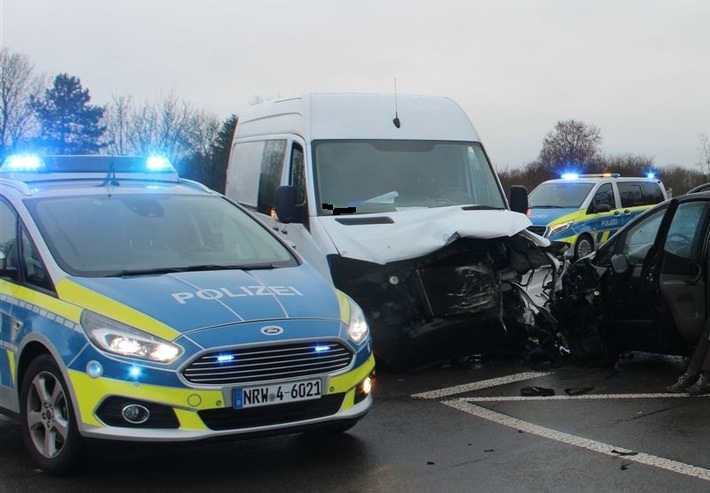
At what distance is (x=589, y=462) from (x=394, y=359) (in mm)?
2662

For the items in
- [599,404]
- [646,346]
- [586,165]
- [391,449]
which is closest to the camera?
[391,449]

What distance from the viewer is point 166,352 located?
4.50 metres

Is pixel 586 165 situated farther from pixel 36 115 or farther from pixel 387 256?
pixel 387 256

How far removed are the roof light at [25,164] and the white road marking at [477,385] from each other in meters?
3.35

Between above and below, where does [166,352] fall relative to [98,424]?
above

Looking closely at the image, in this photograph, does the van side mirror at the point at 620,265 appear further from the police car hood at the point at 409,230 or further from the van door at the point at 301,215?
the van door at the point at 301,215

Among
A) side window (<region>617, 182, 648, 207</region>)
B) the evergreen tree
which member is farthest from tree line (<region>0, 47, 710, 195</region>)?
side window (<region>617, 182, 648, 207</region>)

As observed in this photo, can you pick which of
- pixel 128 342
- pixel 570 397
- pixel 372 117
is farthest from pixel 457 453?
pixel 372 117

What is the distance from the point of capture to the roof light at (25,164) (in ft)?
20.4

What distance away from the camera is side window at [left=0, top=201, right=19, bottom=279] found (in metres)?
5.34

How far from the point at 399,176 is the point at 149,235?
3431 millimetres

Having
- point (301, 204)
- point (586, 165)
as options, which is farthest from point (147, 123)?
point (301, 204)

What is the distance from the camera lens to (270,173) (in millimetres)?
9328

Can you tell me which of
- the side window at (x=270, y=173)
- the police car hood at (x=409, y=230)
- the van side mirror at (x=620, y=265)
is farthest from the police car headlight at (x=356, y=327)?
the side window at (x=270, y=173)
